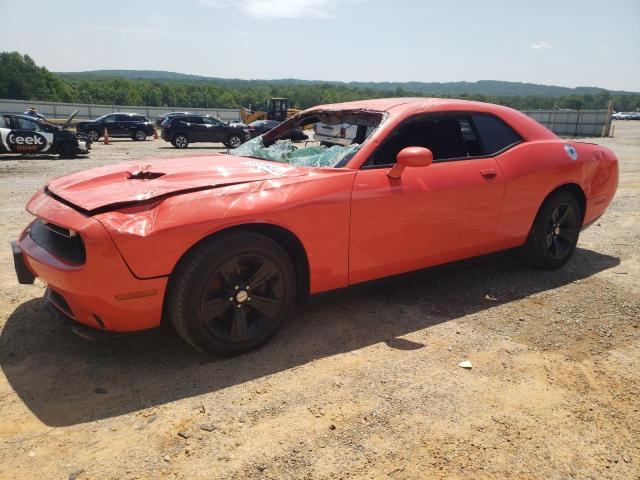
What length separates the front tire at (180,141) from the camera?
68.3 feet

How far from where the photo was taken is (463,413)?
2592 millimetres

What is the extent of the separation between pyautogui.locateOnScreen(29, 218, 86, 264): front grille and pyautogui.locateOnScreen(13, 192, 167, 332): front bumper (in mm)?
36

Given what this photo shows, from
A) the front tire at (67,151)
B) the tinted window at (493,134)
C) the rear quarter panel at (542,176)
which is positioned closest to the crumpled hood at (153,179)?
the tinted window at (493,134)

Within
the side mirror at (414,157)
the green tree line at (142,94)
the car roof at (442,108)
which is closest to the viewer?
the side mirror at (414,157)

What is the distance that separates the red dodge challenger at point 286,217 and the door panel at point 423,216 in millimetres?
10

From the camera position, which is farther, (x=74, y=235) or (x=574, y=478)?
(x=74, y=235)

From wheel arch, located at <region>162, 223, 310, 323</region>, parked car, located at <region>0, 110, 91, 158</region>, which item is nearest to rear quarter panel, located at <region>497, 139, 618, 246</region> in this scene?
wheel arch, located at <region>162, 223, 310, 323</region>

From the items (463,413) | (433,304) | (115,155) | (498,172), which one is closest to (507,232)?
(498,172)

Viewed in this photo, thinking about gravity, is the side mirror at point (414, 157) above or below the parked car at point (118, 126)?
above

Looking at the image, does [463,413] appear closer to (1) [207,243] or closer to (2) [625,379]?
(2) [625,379]

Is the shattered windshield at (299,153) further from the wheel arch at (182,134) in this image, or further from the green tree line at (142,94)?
the green tree line at (142,94)

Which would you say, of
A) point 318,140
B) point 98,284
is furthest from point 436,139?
point 98,284

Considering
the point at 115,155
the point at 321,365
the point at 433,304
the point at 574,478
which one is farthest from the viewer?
the point at 115,155

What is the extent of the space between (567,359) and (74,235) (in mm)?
3027
